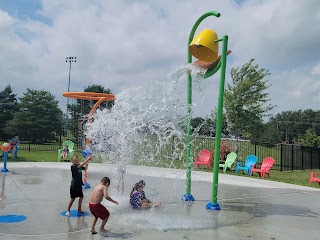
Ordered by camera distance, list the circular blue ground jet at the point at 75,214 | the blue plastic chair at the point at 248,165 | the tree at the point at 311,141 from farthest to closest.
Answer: the tree at the point at 311,141, the blue plastic chair at the point at 248,165, the circular blue ground jet at the point at 75,214

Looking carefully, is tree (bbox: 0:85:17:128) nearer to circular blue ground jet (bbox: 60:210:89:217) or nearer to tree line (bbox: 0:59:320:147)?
tree line (bbox: 0:59:320:147)

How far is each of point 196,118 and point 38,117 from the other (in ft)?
125

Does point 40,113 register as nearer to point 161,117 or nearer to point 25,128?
point 25,128

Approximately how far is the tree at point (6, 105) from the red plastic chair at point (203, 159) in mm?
30963

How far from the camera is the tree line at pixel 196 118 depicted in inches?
993

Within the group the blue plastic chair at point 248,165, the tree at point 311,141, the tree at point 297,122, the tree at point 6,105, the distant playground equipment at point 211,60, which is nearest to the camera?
the distant playground equipment at point 211,60

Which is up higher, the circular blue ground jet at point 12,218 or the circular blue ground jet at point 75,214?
the circular blue ground jet at point 75,214

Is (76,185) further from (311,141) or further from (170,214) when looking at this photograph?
(311,141)

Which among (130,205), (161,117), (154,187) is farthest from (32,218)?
(154,187)

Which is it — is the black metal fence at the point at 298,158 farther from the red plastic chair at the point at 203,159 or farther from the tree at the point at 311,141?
the tree at the point at 311,141

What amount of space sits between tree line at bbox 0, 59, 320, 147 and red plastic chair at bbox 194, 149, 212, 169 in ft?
4.77

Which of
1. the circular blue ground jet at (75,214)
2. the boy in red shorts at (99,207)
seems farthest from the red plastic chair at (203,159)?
the boy in red shorts at (99,207)

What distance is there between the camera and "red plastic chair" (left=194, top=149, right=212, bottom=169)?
19.5 metres

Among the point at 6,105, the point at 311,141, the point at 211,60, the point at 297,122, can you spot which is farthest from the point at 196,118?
the point at 297,122
